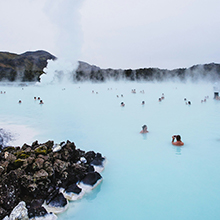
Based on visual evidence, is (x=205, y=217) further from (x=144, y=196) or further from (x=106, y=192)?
(x=106, y=192)

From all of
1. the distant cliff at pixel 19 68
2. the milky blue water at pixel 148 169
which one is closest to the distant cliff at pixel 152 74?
the distant cliff at pixel 19 68

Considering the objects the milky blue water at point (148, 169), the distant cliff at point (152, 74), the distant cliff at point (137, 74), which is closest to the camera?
the milky blue water at point (148, 169)

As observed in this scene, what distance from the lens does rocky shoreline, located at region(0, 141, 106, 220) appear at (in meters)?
2.76

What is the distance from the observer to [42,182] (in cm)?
323

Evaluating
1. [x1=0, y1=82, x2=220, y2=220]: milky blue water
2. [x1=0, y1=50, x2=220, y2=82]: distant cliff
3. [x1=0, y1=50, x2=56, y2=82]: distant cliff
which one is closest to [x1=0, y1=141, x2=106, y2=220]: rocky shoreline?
[x1=0, y1=82, x2=220, y2=220]: milky blue water

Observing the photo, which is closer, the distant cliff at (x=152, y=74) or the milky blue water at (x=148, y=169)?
the milky blue water at (x=148, y=169)

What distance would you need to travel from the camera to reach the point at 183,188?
361 cm

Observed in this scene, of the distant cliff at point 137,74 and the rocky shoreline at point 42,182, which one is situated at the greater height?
the distant cliff at point 137,74

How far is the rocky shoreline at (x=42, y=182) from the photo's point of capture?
276 centimetres

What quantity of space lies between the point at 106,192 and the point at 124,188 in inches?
14.3

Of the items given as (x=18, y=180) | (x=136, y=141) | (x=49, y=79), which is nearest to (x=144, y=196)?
(x=18, y=180)

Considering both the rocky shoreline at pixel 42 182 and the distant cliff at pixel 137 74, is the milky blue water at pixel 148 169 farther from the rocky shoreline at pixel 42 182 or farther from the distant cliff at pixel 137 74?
the distant cliff at pixel 137 74

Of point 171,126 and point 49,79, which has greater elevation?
point 49,79

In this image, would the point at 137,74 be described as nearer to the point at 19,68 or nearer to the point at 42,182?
the point at 42,182
